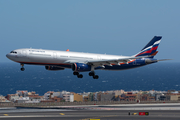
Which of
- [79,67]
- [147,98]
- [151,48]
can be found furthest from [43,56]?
[147,98]

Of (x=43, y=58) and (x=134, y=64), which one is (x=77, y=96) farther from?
(x=43, y=58)

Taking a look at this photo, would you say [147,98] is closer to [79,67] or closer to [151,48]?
[151,48]

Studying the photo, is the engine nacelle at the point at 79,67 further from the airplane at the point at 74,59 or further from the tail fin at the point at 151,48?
the tail fin at the point at 151,48

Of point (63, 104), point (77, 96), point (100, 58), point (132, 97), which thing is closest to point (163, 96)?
point (132, 97)

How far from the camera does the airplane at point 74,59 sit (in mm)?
67750

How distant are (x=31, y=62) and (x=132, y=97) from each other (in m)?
134

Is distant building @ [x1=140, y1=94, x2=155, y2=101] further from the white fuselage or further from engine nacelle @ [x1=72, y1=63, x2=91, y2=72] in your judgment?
the white fuselage

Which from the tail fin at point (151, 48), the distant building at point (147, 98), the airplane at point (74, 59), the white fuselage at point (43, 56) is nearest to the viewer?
the white fuselage at point (43, 56)

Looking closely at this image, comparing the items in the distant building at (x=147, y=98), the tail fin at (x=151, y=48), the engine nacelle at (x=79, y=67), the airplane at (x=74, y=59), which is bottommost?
the distant building at (x=147, y=98)

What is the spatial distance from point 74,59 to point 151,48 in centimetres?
2600

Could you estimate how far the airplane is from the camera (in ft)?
222

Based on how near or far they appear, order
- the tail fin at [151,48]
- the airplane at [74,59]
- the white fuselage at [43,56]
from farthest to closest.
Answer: the tail fin at [151,48] < the airplane at [74,59] < the white fuselage at [43,56]

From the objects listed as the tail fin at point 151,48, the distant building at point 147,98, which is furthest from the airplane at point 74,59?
the distant building at point 147,98

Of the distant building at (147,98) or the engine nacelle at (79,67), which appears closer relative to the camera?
the engine nacelle at (79,67)
